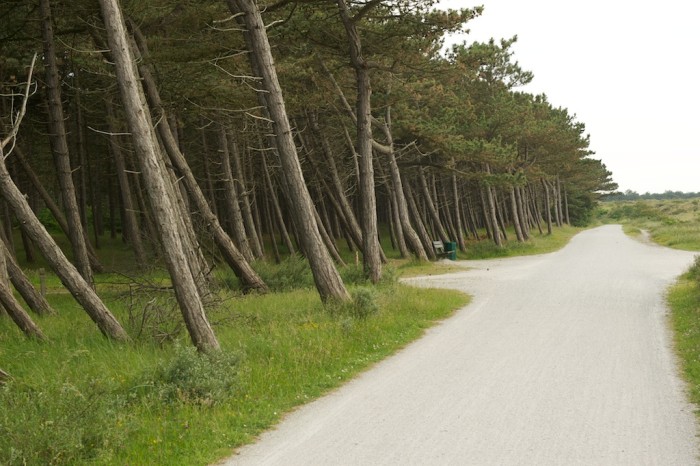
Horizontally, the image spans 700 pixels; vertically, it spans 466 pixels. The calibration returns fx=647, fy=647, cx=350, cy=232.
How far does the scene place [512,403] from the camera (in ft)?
23.2

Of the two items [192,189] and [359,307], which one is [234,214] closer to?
[192,189]

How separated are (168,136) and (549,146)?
3738 centimetres

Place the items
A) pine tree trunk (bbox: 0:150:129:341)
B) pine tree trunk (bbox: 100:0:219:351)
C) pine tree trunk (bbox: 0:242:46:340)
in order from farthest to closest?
1. pine tree trunk (bbox: 0:242:46:340)
2. pine tree trunk (bbox: 0:150:129:341)
3. pine tree trunk (bbox: 100:0:219:351)

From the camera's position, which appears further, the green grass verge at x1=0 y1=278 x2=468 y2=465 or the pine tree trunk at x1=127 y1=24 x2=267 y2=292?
the pine tree trunk at x1=127 y1=24 x2=267 y2=292

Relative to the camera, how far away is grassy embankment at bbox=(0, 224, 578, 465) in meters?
5.84

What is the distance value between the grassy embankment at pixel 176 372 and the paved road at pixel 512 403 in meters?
0.46

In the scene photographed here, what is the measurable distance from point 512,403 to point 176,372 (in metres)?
3.82

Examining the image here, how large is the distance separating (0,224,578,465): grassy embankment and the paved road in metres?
0.46

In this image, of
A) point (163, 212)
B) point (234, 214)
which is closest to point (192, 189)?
point (234, 214)

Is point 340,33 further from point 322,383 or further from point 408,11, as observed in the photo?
point 322,383

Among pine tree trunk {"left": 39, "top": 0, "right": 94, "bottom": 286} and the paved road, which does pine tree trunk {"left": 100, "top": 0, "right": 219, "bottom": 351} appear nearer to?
the paved road

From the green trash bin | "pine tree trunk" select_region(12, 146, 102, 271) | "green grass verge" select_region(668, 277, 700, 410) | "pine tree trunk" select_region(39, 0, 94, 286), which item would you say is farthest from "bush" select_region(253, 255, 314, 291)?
the green trash bin

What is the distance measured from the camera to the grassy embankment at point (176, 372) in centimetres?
584

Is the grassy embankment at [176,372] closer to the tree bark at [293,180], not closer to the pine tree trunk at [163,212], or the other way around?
the pine tree trunk at [163,212]
